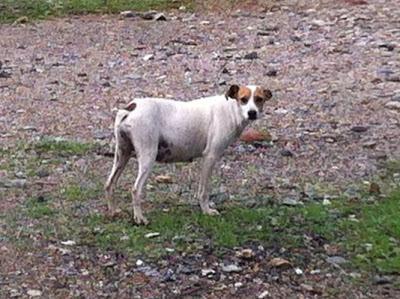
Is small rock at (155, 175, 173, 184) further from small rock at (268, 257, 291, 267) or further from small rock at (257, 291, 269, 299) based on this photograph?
small rock at (257, 291, 269, 299)

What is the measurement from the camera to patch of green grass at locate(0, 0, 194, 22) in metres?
17.1

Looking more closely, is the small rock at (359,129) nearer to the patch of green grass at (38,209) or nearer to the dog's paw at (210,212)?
the dog's paw at (210,212)

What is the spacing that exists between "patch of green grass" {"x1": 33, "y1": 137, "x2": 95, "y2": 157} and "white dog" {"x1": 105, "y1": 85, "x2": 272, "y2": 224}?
6.01 ft

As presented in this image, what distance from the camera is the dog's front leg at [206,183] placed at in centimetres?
777

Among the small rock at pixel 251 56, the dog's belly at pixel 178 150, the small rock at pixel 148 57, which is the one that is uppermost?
the dog's belly at pixel 178 150

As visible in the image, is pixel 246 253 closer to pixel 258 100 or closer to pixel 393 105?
pixel 258 100

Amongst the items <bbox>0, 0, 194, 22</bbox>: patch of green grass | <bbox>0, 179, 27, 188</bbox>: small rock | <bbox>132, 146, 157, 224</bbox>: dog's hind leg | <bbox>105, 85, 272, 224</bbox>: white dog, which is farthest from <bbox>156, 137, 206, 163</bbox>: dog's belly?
<bbox>0, 0, 194, 22</bbox>: patch of green grass

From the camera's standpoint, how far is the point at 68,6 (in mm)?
17469

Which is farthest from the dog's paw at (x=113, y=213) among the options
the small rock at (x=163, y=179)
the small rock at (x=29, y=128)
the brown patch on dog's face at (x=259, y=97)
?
the small rock at (x=29, y=128)

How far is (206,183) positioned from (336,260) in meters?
1.16

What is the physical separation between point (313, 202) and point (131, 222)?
4.74 feet

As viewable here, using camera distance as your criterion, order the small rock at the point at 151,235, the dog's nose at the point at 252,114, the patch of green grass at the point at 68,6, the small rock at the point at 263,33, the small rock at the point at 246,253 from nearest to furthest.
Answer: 1. the small rock at the point at 246,253
2. the small rock at the point at 151,235
3. the dog's nose at the point at 252,114
4. the small rock at the point at 263,33
5. the patch of green grass at the point at 68,6

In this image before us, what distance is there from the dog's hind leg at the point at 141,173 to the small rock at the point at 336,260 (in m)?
1.27

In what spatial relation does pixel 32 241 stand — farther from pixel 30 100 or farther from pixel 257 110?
pixel 30 100
